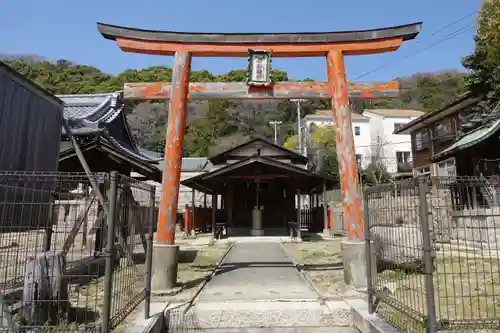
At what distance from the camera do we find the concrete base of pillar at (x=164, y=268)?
21.7 feet

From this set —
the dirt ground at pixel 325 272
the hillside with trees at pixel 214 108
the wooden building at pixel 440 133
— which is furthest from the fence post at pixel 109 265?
the hillside with trees at pixel 214 108

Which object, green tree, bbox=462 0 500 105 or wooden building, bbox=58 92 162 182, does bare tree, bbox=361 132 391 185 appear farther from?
wooden building, bbox=58 92 162 182

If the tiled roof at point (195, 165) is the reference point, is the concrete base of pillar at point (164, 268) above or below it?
below

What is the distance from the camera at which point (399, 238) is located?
7.11 m

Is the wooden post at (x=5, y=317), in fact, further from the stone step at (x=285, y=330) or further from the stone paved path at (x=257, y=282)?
the stone paved path at (x=257, y=282)

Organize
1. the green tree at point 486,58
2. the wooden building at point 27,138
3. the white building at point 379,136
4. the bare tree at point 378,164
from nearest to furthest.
→ the wooden building at point 27,138, the green tree at point 486,58, the bare tree at point 378,164, the white building at point 379,136

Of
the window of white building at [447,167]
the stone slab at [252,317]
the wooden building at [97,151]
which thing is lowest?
the stone slab at [252,317]

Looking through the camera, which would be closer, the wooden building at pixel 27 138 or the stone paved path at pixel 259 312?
the stone paved path at pixel 259 312

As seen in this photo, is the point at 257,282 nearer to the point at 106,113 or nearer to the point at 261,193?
the point at 106,113

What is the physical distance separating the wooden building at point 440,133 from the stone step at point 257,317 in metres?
14.2

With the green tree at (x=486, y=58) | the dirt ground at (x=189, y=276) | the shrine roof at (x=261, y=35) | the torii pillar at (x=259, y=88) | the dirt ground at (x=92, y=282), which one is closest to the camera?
the dirt ground at (x=92, y=282)

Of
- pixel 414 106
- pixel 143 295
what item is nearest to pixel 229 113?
pixel 414 106

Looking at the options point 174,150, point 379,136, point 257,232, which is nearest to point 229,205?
point 257,232

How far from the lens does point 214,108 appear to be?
63.6 metres
